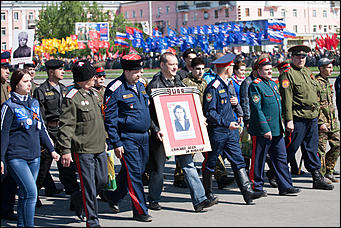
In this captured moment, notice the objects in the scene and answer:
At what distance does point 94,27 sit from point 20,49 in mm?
73938

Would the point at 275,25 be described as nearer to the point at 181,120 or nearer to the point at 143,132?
the point at 181,120

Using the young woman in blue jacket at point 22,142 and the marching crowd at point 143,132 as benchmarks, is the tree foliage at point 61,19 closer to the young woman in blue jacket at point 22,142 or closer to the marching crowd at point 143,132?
the marching crowd at point 143,132

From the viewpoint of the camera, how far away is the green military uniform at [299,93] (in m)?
9.52

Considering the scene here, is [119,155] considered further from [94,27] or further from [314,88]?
[94,27]

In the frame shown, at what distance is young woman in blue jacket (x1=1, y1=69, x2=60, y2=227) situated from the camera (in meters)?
6.86

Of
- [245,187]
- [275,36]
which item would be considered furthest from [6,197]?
[275,36]

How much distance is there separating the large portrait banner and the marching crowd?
0.16 feet

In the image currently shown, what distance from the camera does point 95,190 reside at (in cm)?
743

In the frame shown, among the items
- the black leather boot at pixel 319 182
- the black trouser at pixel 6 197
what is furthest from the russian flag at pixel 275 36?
the black trouser at pixel 6 197

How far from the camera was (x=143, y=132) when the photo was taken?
310 inches

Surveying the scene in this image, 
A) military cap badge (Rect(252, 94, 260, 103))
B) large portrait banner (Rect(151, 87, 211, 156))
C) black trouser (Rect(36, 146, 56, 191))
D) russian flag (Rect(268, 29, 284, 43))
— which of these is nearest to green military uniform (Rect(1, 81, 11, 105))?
black trouser (Rect(36, 146, 56, 191))

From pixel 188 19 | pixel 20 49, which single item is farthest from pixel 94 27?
pixel 20 49

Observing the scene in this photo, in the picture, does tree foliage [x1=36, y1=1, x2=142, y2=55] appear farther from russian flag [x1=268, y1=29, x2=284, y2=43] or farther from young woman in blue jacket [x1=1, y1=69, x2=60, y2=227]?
young woman in blue jacket [x1=1, y1=69, x2=60, y2=227]

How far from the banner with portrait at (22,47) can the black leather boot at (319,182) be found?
4538mm
